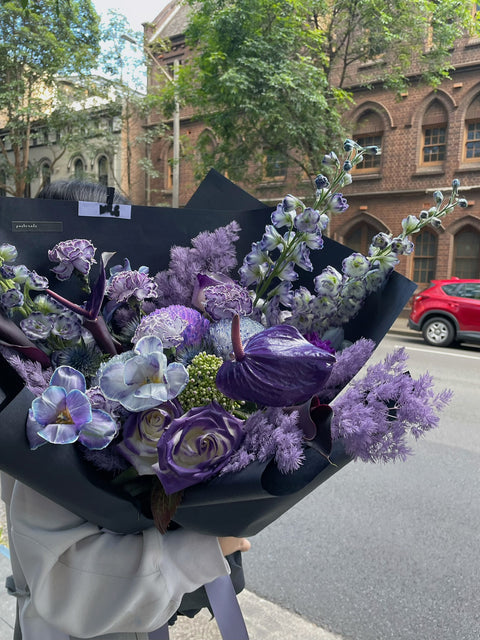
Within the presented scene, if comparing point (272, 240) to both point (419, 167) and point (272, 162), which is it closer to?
point (272, 162)

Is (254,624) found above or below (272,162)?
below

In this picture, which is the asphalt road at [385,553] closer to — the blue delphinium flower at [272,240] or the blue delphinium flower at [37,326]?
the blue delphinium flower at [272,240]

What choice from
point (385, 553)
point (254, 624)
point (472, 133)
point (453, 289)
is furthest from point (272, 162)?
point (254, 624)

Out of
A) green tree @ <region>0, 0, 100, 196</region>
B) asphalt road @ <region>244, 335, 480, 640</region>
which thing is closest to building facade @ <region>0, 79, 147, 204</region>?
green tree @ <region>0, 0, 100, 196</region>

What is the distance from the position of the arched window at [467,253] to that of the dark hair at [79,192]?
16024 millimetres

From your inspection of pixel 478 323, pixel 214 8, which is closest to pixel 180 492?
pixel 478 323

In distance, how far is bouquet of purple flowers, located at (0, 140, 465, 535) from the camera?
77 cm

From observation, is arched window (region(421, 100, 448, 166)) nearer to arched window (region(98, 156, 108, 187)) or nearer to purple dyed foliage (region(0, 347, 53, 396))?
arched window (region(98, 156, 108, 187))

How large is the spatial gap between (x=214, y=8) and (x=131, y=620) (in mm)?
13128

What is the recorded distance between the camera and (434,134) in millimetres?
16391

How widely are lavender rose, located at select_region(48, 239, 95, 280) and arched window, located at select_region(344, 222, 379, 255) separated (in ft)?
55.7

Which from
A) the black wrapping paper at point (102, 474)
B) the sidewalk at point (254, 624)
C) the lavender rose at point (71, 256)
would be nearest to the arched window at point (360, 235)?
the sidewalk at point (254, 624)

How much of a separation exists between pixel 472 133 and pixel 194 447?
686 inches

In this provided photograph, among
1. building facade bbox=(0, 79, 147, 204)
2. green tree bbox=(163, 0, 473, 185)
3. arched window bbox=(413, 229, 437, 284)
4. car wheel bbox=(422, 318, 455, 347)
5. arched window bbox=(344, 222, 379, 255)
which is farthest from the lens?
arched window bbox=(344, 222, 379, 255)
